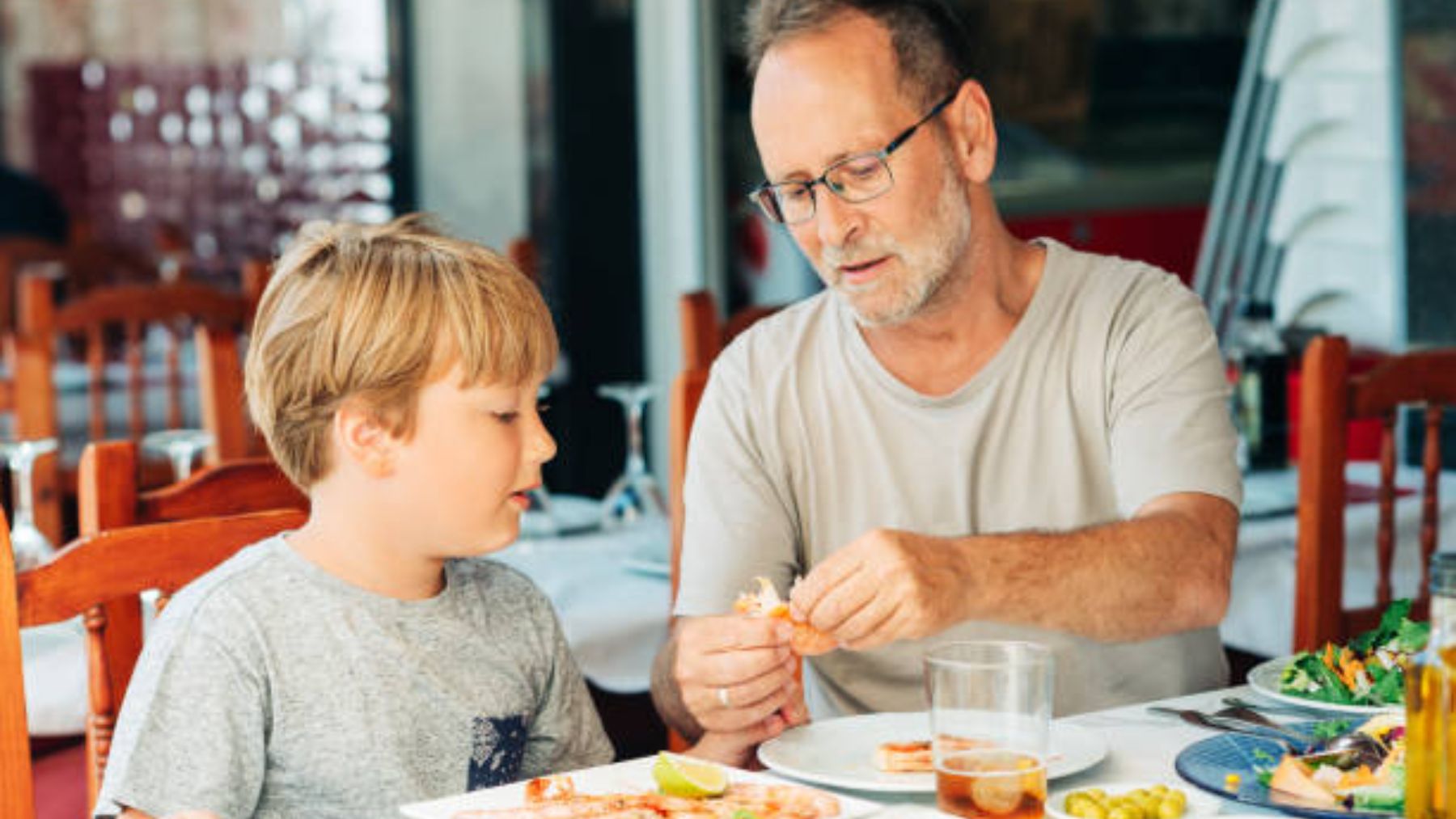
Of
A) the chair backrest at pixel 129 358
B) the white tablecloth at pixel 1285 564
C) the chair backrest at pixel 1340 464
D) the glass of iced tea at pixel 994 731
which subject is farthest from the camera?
the chair backrest at pixel 129 358

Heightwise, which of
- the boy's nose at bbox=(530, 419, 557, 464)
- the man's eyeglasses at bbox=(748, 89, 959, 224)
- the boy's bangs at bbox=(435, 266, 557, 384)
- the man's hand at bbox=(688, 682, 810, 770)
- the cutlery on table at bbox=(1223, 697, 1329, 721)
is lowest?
the man's hand at bbox=(688, 682, 810, 770)

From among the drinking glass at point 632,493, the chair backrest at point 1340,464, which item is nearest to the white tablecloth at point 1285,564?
the chair backrest at point 1340,464

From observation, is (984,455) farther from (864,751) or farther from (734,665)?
(864,751)

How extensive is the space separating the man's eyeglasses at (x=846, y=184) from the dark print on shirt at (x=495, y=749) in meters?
0.63

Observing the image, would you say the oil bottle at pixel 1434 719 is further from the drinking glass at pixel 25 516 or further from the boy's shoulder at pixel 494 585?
the drinking glass at pixel 25 516

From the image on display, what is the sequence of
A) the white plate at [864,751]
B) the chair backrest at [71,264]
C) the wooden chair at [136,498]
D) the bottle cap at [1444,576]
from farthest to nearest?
the chair backrest at [71,264] < the wooden chair at [136,498] < the white plate at [864,751] < the bottle cap at [1444,576]

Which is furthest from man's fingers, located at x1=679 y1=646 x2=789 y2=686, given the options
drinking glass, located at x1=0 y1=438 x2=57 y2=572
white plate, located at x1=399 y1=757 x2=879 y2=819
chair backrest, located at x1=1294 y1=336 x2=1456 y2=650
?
drinking glass, located at x1=0 y1=438 x2=57 y2=572

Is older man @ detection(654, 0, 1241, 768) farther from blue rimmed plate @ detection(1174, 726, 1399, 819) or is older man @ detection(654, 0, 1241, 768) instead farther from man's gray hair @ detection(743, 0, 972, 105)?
blue rimmed plate @ detection(1174, 726, 1399, 819)

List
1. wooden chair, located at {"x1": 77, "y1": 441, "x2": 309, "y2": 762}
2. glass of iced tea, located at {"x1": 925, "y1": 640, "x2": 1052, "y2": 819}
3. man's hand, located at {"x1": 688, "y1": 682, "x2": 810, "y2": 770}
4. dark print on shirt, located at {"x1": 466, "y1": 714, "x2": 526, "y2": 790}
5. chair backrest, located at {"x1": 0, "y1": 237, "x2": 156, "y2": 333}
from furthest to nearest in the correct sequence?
chair backrest, located at {"x1": 0, "y1": 237, "x2": 156, "y2": 333}, wooden chair, located at {"x1": 77, "y1": 441, "x2": 309, "y2": 762}, man's hand, located at {"x1": 688, "y1": 682, "x2": 810, "y2": 770}, dark print on shirt, located at {"x1": 466, "y1": 714, "x2": 526, "y2": 790}, glass of iced tea, located at {"x1": 925, "y1": 640, "x2": 1052, "y2": 819}

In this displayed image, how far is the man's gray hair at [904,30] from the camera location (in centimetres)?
217

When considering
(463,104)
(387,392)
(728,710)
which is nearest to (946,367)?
(728,710)

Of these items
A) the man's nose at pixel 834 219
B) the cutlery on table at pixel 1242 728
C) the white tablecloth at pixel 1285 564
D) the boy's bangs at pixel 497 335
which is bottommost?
the white tablecloth at pixel 1285 564

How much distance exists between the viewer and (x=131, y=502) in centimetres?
214

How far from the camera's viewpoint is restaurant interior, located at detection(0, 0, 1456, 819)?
105 inches
